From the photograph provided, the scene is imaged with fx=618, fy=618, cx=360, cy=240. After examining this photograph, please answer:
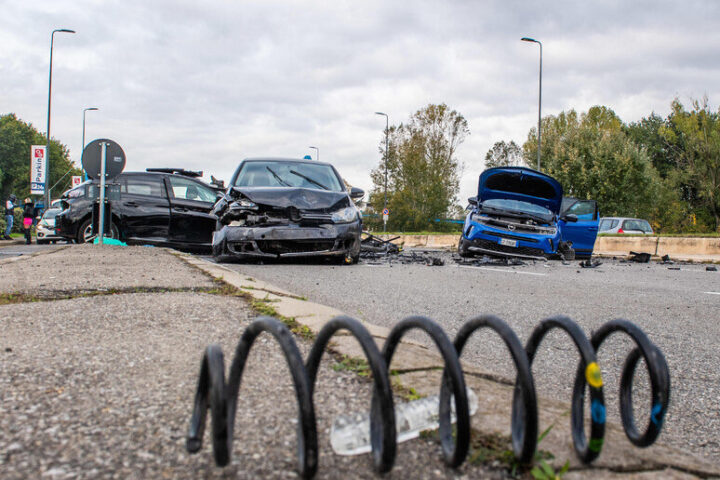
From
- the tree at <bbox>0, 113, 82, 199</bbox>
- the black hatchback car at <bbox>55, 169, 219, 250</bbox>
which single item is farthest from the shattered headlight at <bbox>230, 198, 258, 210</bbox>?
the tree at <bbox>0, 113, 82, 199</bbox>

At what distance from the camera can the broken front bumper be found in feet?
30.2

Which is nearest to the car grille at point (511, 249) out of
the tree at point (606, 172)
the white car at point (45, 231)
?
the white car at point (45, 231)

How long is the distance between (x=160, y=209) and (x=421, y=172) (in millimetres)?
40374

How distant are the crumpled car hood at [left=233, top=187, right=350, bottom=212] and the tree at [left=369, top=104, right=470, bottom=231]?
39269 mm

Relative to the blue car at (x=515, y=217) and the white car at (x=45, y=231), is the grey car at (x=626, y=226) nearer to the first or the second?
the blue car at (x=515, y=217)

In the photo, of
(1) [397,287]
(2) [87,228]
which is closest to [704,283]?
(1) [397,287]

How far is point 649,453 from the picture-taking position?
1.68 meters

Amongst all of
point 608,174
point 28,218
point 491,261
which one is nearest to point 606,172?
point 608,174

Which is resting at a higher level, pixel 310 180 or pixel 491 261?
pixel 310 180

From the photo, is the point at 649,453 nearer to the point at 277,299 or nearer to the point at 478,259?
the point at 277,299

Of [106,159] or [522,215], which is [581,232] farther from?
[106,159]

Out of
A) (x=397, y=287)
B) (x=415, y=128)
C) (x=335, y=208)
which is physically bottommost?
(x=397, y=287)

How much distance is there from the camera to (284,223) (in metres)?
9.26

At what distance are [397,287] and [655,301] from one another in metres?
2.73
